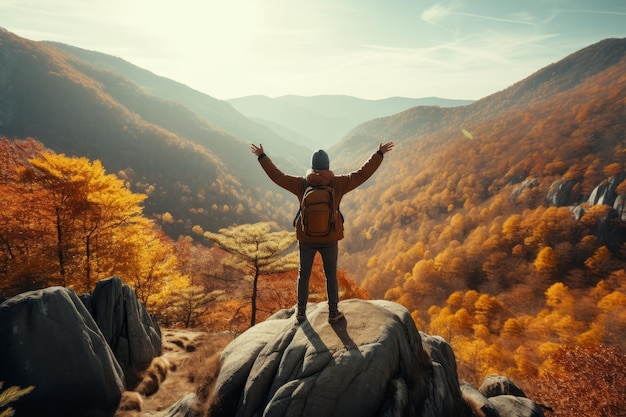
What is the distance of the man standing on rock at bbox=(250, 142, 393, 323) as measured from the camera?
17.8ft

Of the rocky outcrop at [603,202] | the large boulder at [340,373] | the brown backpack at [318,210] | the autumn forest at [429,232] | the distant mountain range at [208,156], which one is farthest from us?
the distant mountain range at [208,156]

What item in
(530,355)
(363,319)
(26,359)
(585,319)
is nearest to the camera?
(363,319)

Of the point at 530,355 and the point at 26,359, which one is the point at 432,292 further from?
the point at 26,359

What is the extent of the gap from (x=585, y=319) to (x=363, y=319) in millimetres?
69498

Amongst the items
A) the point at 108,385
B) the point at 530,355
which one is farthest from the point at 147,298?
the point at 530,355

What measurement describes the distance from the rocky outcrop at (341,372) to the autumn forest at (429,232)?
29.5 ft

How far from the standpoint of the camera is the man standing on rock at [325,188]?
542 centimetres

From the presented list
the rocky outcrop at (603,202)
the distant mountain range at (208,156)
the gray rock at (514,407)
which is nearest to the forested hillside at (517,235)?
the rocky outcrop at (603,202)

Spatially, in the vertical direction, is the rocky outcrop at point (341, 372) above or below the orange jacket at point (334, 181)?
below

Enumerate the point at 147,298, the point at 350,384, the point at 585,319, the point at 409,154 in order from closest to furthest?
the point at 350,384 < the point at 147,298 < the point at 585,319 < the point at 409,154

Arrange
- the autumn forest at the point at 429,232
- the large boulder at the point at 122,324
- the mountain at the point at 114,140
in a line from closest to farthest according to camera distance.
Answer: the large boulder at the point at 122,324 → the autumn forest at the point at 429,232 → the mountain at the point at 114,140

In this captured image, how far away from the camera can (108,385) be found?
7309 millimetres

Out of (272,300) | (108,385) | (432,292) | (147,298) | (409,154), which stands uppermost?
(409,154)

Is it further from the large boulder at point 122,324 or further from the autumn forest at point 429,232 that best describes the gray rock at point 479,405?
the autumn forest at point 429,232
